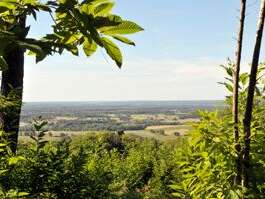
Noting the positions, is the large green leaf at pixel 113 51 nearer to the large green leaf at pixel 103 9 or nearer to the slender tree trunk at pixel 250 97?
the large green leaf at pixel 103 9

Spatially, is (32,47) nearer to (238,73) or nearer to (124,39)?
(124,39)

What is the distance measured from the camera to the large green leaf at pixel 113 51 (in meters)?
1.42

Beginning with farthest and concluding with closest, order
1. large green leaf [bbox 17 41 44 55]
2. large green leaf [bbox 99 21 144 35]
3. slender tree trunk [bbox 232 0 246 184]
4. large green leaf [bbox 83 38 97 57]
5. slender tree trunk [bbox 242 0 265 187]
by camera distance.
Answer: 1. slender tree trunk [bbox 232 0 246 184]
2. slender tree trunk [bbox 242 0 265 187]
3. large green leaf [bbox 83 38 97 57]
4. large green leaf [bbox 99 21 144 35]
5. large green leaf [bbox 17 41 44 55]

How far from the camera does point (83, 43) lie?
1708mm

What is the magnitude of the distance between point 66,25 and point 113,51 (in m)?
0.21

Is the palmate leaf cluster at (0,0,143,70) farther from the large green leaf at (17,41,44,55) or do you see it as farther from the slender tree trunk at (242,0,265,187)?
the slender tree trunk at (242,0,265,187)

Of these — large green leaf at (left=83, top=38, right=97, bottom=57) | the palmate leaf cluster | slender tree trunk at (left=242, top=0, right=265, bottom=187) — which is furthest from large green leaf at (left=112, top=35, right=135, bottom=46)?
slender tree trunk at (left=242, top=0, right=265, bottom=187)

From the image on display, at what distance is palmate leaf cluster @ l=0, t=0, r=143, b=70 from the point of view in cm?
126

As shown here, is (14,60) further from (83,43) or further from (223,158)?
(83,43)

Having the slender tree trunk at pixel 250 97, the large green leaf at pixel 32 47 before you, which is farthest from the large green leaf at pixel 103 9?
the slender tree trunk at pixel 250 97

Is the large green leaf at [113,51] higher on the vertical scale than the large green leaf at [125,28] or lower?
lower

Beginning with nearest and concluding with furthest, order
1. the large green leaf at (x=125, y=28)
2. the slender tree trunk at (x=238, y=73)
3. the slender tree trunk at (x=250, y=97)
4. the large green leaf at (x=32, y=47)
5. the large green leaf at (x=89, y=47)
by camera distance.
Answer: the large green leaf at (x=32, y=47)
the large green leaf at (x=125, y=28)
the large green leaf at (x=89, y=47)
the slender tree trunk at (x=250, y=97)
the slender tree trunk at (x=238, y=73)

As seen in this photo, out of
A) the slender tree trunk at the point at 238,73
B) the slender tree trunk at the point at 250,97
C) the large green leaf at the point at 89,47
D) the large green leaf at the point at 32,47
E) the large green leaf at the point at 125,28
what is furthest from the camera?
the slender tree trunk at the point at 238,73

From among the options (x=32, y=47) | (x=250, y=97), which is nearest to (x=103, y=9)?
(x=32, y=47)
